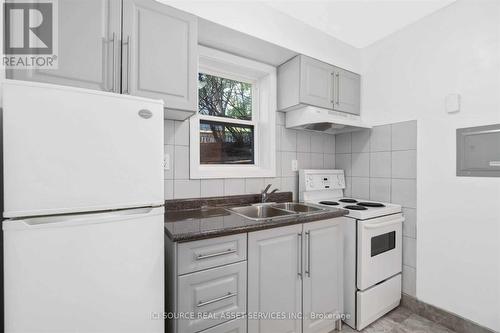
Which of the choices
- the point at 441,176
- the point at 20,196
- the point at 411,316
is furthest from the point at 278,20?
the point at 411,316

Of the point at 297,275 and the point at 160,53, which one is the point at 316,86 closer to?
the point at 160,53

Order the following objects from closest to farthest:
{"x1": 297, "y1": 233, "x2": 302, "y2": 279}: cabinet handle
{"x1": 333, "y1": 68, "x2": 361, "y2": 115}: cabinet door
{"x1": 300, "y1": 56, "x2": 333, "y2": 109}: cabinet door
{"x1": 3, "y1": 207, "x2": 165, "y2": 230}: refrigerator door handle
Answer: {"x1": 3, "y1": 207, "x2": 165, "y2": 230}: refrigerator door handle, {"x1": 297, "y1": 233, "x2": 302, "y2": 279}: cabinet handle, {"x1": 300, "y1": 56, "x2": 333, "y2": 109}: cabinet door, {"x1": 333, "y1": 68, "x2": 361, "y2": 115}: cabinet door

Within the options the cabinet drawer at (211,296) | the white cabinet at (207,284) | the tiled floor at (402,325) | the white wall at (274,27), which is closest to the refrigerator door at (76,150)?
the white cabinet at (207,284)

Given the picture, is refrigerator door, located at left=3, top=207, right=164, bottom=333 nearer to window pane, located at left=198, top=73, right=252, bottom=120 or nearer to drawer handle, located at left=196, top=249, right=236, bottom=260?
drawer handle, located at left=196, top=249, right=236, bottom=260

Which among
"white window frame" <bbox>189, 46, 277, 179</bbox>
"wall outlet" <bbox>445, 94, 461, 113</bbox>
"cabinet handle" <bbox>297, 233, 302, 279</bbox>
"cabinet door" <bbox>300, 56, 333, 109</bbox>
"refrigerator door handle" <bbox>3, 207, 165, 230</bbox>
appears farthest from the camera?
"cabinet door" <bbox>300, 56, 333, 109</bbox>

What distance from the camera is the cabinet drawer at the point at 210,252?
3.67 feet

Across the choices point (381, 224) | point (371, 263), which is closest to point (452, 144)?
point (381, 224)

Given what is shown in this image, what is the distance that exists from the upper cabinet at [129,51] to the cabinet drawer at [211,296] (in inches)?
39.7

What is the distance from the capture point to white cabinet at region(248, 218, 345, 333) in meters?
1.34

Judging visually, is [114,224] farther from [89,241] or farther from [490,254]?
[490,254]

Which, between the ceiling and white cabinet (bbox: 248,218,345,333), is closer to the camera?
white cabinet (bbox: 248,218,345,333)

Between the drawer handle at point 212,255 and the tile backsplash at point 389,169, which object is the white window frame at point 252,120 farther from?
the tile backsplash at point 389,169

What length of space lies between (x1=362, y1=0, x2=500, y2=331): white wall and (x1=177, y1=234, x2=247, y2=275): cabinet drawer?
168 centimetres

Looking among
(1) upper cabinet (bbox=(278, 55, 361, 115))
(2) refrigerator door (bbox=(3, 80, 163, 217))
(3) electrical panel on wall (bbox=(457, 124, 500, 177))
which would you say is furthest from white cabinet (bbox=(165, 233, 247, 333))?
(3) electrical panel on wall (bbox=(457, 124, 500, 177))
